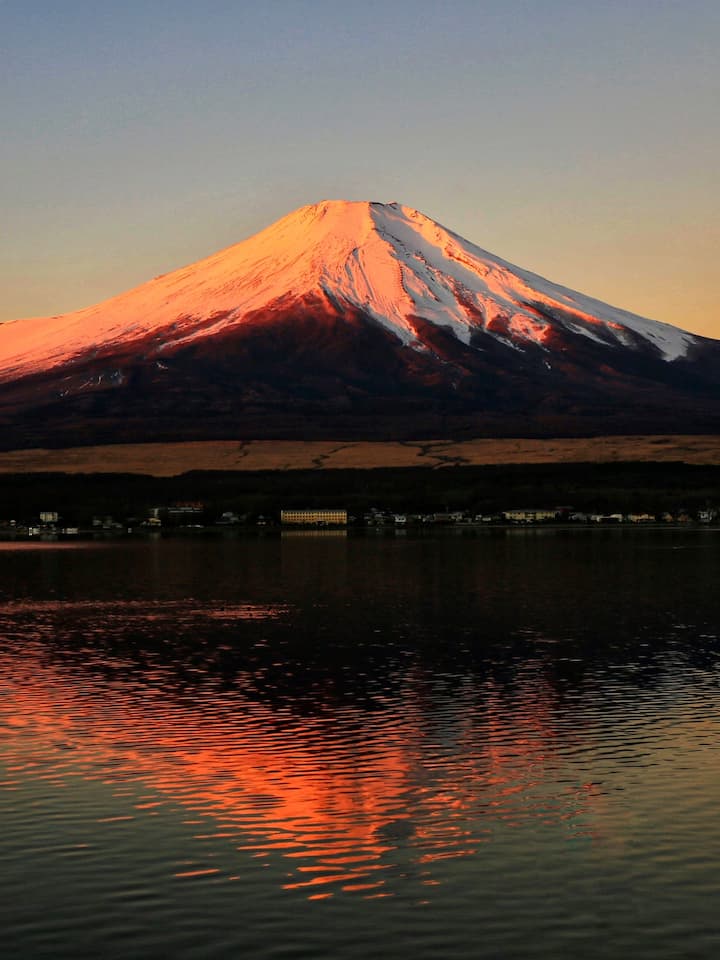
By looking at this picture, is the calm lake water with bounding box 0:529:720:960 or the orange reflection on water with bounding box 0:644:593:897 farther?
the orange reflection on water with bounding box 0:644:593:897

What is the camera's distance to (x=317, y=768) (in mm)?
30734

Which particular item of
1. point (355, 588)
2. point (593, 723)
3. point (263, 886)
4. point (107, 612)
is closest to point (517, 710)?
point (593, 723)

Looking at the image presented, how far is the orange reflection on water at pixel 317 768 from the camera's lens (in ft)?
79.2

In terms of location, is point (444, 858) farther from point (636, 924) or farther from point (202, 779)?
point (202, 779)

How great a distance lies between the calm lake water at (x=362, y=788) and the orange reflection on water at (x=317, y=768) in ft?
0.27

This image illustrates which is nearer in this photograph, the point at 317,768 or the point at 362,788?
the point at 362,788

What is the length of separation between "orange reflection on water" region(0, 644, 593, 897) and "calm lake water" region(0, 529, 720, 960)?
0.08 meters

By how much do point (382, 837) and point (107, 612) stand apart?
169 ft

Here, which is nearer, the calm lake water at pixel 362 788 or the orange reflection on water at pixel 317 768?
the calm lake water at pixel 362 788

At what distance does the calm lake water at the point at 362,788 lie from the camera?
1986cm

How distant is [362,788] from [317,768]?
2.31 meters

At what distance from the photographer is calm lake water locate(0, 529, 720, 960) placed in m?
19.9

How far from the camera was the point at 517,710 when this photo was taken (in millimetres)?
38531

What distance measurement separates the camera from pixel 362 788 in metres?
28.6
